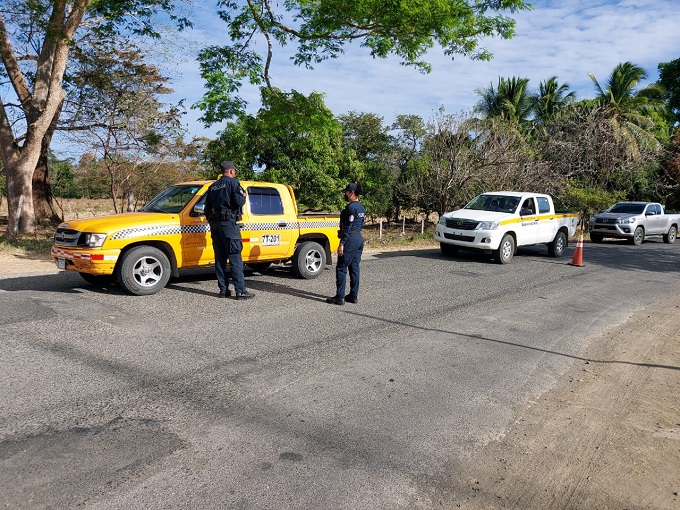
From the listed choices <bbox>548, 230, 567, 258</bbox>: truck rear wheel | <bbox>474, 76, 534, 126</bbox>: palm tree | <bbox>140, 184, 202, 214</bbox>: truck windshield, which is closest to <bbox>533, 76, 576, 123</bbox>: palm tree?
<bbox>474, 76, 534, 126</bbox>: palm tree

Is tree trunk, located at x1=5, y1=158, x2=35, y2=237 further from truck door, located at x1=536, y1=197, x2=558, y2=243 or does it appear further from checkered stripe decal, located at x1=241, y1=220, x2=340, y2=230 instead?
truck door, located at x1=536, y1=197, x2=558, y2=243

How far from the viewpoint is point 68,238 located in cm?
792

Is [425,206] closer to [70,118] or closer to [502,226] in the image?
[502,226]

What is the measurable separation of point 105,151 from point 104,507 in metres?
21.3

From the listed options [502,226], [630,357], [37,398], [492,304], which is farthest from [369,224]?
[37,398]

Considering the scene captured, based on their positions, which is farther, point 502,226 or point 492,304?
point 502,226

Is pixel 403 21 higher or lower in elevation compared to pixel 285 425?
higher

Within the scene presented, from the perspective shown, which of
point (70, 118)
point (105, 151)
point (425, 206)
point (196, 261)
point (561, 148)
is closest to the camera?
point (196, 261)

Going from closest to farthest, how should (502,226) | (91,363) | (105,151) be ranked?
(91,363), (502,226), (105,151)

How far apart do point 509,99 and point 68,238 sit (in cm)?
3664

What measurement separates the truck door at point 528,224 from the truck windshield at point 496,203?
254mm

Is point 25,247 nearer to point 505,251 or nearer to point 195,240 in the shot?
point 195,240

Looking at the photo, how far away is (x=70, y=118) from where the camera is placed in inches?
776

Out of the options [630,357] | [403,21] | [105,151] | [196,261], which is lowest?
[630,357]
